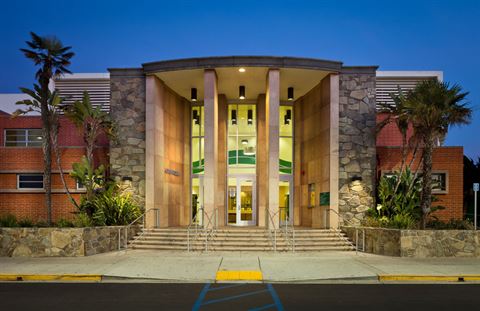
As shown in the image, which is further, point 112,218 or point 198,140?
point 198,140

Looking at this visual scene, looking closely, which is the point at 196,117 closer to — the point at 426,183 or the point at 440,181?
the point at 440,181

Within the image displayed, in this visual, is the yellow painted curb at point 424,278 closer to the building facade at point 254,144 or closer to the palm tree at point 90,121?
Result: the building facade at point 254,144

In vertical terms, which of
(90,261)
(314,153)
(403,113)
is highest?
(403,113)

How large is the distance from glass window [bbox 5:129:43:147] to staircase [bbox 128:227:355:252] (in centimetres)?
1041

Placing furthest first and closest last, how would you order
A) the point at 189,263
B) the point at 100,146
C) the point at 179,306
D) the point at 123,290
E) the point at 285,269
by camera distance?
the point at 100,146 → the point at 189,263 → the point at 285,269 → the point at 123,290 → the point at 179,306

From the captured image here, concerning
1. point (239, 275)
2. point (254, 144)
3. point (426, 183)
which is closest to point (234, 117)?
point (254, 144)

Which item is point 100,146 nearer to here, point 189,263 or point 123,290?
point 189,263

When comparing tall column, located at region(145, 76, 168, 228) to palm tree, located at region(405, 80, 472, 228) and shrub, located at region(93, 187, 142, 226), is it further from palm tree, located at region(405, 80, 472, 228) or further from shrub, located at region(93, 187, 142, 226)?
palm tree, located at region(405, 80, 472, 228)

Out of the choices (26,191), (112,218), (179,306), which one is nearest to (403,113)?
(112,218)

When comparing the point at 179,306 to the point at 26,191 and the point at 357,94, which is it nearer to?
the point at 357,94

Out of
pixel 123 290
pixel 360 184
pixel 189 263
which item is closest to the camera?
pixel 123 290

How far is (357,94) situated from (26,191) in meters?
16.1

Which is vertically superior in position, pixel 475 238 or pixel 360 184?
pixel 360 184

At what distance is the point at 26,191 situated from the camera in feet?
72.2
